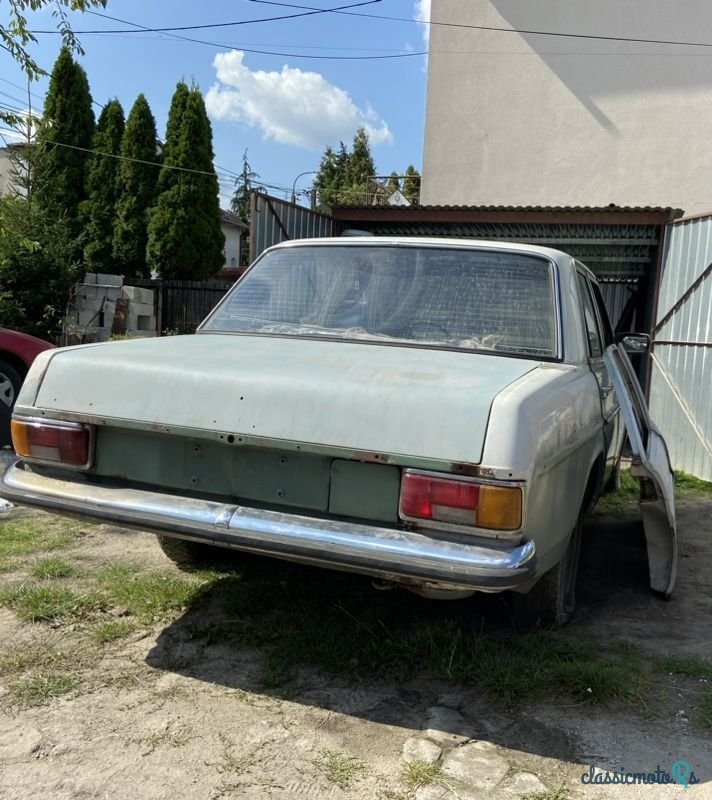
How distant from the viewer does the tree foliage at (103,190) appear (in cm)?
1911

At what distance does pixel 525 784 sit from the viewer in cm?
A: 210

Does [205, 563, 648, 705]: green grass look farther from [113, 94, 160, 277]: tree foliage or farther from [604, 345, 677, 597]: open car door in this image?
[113, 94, 160, 277]: tree foliage

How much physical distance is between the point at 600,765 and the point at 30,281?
14.0m

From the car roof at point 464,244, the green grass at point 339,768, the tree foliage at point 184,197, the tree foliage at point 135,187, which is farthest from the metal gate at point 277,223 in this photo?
the tree foliage at point 135,187

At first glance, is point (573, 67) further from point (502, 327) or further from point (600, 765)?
point (600, 765)

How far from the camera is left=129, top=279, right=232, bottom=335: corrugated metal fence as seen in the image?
16.7m

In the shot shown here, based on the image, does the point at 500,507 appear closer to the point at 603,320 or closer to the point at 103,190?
the point at 603,320

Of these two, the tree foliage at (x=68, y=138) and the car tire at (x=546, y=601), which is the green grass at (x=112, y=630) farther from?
the tree foliage at (x=68, y=138)

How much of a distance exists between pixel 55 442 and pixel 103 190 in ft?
61.2

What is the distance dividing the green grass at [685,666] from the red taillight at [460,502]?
51.2 inches

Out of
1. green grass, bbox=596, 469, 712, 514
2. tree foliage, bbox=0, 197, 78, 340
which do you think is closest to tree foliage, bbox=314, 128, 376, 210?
tree foliage, bbox=0, 197, 78, 340

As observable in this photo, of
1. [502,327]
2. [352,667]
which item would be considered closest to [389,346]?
[502,327]

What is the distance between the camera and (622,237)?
32.3 feet

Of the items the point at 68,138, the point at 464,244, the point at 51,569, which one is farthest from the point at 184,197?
the point at 464,244
